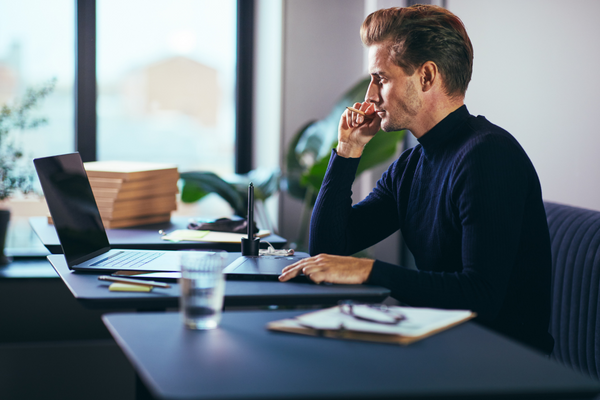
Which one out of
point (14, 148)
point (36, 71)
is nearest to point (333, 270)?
point (14, 148)

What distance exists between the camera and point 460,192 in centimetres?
131

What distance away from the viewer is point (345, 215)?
5.43ft

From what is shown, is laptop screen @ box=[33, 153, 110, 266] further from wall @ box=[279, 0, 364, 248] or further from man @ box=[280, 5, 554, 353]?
wall @ box=[279, 0, 364, 248]

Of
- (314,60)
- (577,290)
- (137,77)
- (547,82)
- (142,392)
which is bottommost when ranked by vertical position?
(142,392)

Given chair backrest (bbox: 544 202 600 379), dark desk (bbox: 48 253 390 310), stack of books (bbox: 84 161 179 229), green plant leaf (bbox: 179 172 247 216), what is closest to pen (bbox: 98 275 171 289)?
Result: dark desk (bbox: 48 253 390 310)

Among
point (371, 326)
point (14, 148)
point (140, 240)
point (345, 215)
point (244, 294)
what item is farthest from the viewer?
point (14, 148)

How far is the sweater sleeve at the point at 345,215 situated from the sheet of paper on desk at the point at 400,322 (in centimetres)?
69

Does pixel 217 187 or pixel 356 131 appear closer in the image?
pixel 356 131

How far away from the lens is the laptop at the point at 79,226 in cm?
132

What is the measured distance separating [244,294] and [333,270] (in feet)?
0.67

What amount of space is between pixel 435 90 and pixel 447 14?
0.62 ft

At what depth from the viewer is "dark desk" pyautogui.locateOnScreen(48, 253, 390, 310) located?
107cm

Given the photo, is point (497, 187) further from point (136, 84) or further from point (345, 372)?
point (136, 84)

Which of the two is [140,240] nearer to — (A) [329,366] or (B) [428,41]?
(B) [428,41]
